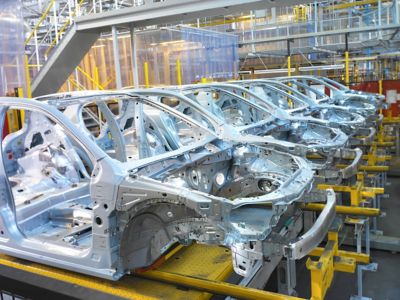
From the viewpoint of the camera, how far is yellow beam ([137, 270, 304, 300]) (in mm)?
2793

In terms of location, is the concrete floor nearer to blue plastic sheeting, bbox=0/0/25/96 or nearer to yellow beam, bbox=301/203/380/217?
yellow beam, bbox=301/203/380/217

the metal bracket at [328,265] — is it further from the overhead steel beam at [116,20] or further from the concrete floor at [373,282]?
the overhead steel beam at [116,20]

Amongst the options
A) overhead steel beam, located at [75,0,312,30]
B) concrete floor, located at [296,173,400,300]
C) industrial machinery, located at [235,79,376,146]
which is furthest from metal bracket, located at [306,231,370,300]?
overhead steel beam, located at [75,0,312,30]

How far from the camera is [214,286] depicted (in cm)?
299

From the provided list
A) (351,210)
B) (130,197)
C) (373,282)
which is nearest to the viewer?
(130,197)

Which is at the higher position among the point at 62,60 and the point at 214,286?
the point at 62,60

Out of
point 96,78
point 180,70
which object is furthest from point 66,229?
point 180,70

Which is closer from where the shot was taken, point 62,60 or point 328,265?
point 328,265

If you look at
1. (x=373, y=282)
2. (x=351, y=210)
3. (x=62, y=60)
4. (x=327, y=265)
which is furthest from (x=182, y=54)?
(x=327, y=265)

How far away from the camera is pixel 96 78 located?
10391 mm

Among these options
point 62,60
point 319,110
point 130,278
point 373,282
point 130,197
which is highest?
point 62,60

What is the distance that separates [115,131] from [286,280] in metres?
2.15

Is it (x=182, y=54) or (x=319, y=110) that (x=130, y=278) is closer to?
(x=319, y=110)

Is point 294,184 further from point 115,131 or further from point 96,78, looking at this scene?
point 96,78
